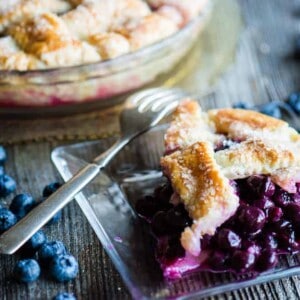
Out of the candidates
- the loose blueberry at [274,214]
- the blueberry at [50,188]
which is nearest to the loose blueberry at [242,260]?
the loose blueberry at [274,214]

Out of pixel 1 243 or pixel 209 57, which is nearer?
pixel 1 243

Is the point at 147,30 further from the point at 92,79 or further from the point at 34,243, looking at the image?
the point at 34,243

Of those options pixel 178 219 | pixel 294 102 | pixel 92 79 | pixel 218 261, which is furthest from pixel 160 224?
pixel 294 102

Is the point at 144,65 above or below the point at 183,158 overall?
above

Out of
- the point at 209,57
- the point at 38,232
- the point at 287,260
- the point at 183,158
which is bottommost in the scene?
the point at 287,260

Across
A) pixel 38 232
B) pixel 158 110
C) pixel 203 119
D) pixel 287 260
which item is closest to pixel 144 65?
pixel 158 110

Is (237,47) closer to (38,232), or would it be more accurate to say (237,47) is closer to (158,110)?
(158,110)

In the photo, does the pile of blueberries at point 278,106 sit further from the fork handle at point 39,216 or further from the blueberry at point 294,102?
the fork handle at point 39,216
